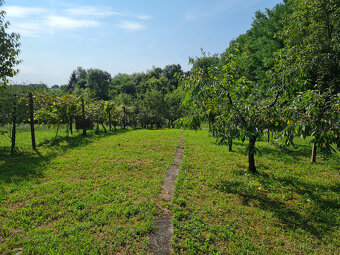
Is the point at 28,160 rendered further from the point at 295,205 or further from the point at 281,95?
the point at 281,95

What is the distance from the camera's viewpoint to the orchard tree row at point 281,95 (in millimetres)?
3945

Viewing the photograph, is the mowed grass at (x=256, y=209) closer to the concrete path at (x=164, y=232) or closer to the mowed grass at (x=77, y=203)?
the concrete path at (x=164, y=232)

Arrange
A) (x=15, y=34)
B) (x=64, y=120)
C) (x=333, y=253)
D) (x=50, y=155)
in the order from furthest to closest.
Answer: (x=64, y=120), (x=50, y=155), (x=15, y=34), (x=333, y=253)

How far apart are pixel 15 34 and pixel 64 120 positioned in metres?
5.55

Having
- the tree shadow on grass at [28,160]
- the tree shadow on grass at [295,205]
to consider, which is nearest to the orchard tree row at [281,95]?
the tree shadow on grass at [295,205]

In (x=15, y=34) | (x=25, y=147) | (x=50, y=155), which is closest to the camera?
(x=15, y=34)

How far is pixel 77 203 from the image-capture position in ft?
14.2

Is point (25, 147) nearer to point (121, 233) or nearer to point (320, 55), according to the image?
point (121, 233)

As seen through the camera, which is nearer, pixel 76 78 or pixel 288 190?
pixel 288 190

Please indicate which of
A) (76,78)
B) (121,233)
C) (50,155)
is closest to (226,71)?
(121,233)

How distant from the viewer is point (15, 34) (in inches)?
294

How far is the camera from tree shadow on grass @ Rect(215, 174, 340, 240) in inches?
156

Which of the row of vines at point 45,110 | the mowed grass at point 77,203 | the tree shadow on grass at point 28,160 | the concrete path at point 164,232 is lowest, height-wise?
→ the concrete path at point 164,232

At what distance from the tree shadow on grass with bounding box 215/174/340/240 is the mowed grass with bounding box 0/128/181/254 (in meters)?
2.64
